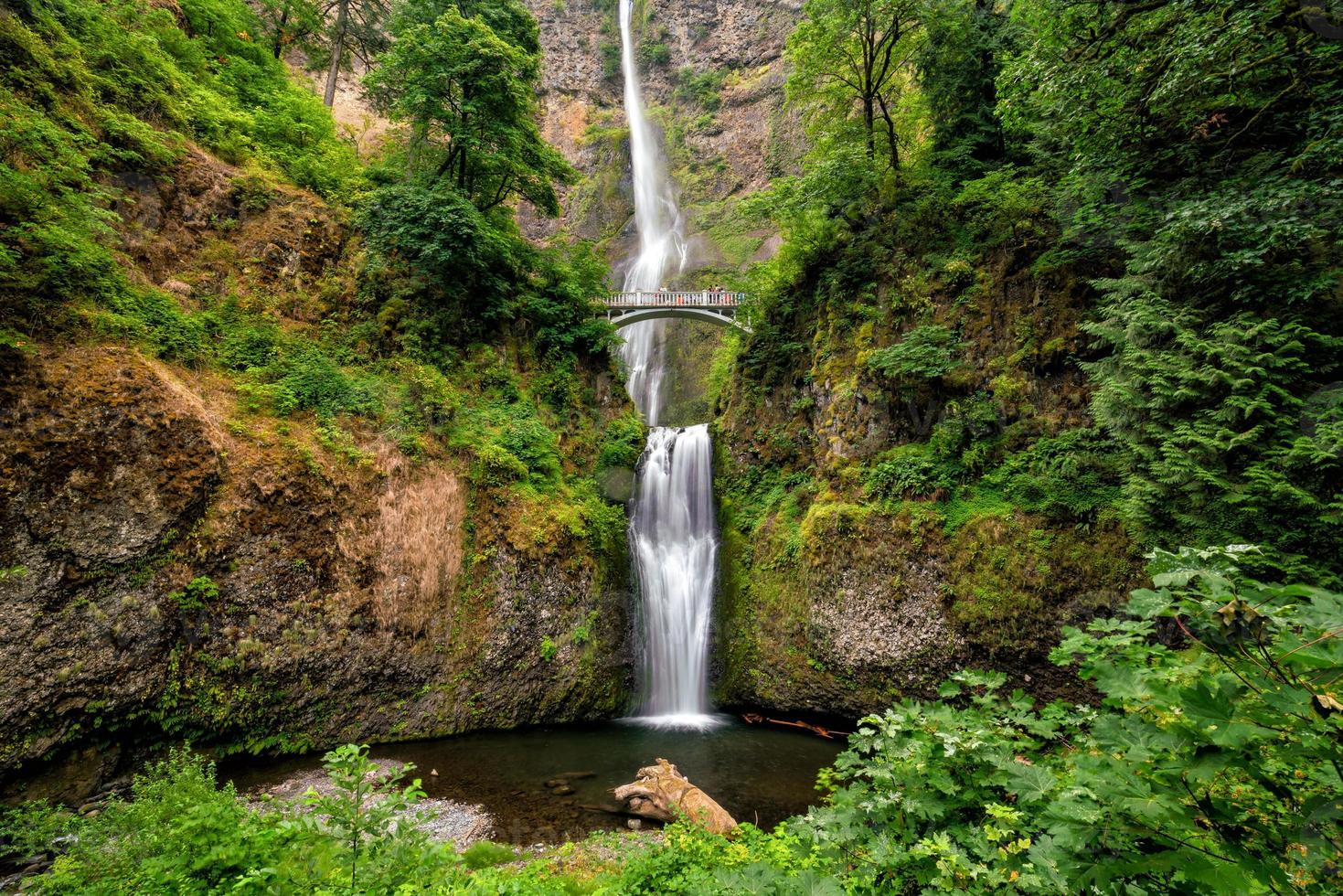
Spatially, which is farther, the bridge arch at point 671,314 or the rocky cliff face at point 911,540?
the bridge arch at point 671,314

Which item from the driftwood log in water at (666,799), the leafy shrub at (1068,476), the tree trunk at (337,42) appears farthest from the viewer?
the tree trunk at (337,42)

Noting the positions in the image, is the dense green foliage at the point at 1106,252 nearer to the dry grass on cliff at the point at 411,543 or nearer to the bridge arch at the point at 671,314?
the dry grass on cliff at the point at 411,543

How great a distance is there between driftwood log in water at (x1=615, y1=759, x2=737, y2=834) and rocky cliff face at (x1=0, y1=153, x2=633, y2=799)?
139 inches

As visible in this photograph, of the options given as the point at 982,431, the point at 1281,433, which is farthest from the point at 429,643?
the point at 1281,433

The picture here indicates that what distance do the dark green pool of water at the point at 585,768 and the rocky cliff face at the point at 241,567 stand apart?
0.53 metres

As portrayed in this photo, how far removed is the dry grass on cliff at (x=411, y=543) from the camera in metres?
8.94

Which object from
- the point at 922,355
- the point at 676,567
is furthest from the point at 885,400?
the point at 676,567

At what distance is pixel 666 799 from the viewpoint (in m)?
6.37

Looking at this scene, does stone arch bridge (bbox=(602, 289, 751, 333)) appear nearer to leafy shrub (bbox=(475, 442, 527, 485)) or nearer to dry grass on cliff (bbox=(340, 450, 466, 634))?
leafy shrub (bbox=(475, 442, 527, 485))

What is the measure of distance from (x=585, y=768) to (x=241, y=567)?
6.17 metres

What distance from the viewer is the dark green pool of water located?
262 inches

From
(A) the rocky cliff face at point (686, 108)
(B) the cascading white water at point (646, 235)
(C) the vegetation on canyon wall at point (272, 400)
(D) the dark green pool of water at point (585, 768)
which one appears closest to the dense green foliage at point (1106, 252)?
(D) the dark green pool of water at point (585, 768)

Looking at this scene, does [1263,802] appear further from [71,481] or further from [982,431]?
[71,481]

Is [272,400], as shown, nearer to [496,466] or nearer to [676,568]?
[496,466]
